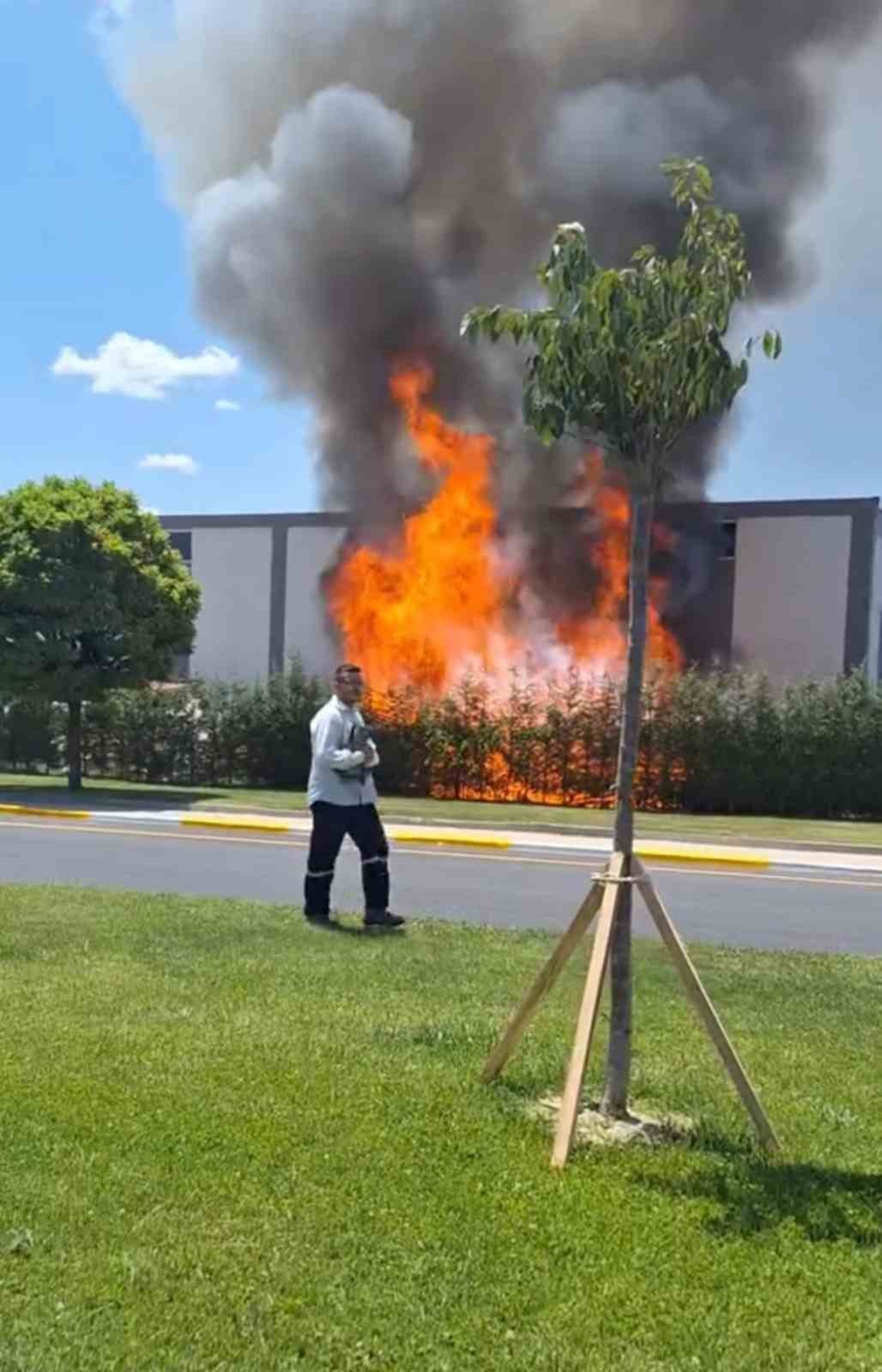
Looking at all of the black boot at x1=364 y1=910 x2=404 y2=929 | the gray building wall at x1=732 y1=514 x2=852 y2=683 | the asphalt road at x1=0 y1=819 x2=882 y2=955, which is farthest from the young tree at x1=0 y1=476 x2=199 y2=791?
the black boot at x1=364 y1=910 x2=404 y2=929

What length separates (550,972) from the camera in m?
4.07

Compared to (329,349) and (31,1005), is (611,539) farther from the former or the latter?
(31,1005)

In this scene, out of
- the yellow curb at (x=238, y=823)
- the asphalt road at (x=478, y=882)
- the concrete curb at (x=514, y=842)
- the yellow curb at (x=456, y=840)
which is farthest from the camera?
the yellow curb at (x=238, y=823)

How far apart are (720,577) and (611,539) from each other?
2252mm

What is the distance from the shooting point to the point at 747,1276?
115 inches

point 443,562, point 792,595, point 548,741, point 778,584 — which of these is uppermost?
point 443,562

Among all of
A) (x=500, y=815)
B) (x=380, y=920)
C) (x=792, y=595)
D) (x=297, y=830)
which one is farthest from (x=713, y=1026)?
(x=792, y=595)

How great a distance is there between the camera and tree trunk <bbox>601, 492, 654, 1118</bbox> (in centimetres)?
399

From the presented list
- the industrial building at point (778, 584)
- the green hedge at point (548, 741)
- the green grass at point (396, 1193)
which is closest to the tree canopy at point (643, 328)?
the green grass at point (396, 1193)

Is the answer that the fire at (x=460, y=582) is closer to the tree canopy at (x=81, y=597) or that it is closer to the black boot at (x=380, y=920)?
the tree canopy at (x=81, y=597)

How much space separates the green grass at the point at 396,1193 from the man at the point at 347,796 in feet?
4.89

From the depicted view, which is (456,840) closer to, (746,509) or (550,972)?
(550,972)

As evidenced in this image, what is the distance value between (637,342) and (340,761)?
12.6 feet

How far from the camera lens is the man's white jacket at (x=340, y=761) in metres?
7.12
